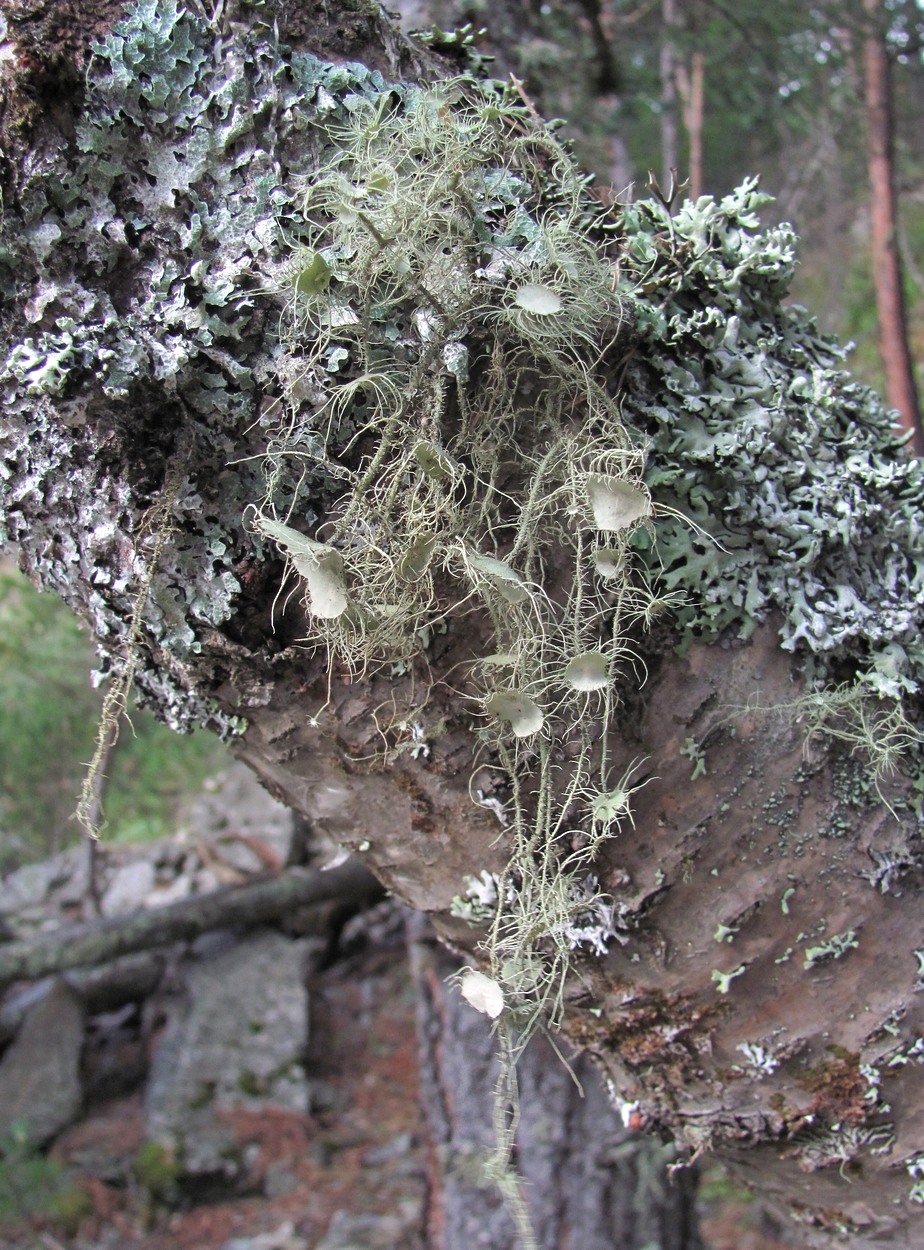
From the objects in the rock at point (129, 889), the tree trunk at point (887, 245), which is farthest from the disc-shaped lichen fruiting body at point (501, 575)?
the rock at point (129, 889)

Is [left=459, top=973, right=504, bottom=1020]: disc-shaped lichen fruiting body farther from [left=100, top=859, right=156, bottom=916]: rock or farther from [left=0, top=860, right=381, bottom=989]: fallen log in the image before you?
[left=100, top=859, right=156, bottom=916]: rock

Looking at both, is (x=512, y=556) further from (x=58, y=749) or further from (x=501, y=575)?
(x=58, y=749)

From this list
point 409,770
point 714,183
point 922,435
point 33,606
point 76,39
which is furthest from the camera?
point 714,183

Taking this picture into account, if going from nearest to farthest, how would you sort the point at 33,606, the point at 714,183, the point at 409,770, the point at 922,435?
the point at 409,770
the point at 922,435
the point at 33,606
the point at 714,183

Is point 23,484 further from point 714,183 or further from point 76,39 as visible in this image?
point 714,183

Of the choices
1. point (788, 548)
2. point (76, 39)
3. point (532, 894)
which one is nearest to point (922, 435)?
point (788, 548)

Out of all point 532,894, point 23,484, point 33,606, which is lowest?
point 532,894
